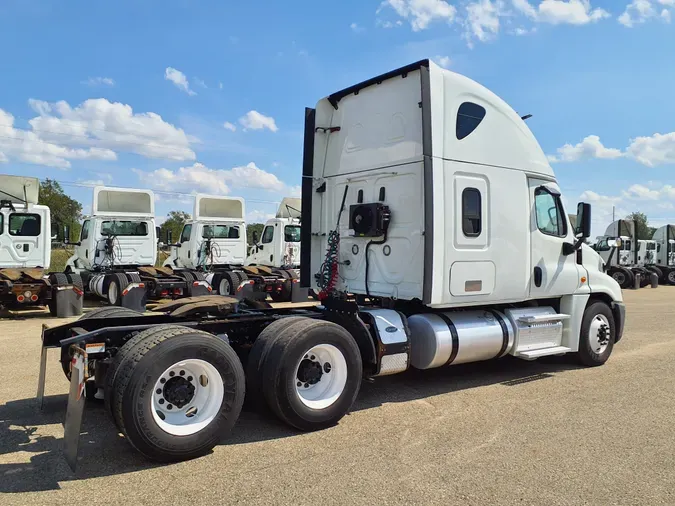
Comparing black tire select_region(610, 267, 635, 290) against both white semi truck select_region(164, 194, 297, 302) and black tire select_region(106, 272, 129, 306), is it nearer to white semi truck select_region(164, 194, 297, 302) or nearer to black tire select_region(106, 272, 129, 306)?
white semi truck select_region(164, 194, 297, 302)

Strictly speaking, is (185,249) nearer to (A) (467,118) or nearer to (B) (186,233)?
(B) (186,233)

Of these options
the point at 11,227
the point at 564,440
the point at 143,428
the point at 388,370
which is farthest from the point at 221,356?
the point at 11,227

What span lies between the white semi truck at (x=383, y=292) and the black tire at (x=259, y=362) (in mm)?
19

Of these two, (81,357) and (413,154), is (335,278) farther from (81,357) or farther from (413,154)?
(81,357)

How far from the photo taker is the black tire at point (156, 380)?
13.1 feet

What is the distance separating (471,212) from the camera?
6.36 meters

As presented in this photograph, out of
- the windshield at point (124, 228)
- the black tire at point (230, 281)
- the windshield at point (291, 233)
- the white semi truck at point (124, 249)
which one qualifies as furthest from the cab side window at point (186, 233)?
the windshield at point (291, 233)

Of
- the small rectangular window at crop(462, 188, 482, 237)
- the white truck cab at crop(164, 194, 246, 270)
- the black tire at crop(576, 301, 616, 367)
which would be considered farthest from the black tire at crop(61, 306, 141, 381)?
the white truck cab at crop(164, 194, 246, 270)

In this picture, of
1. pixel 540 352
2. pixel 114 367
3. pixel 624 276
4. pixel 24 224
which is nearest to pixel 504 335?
pixel 540 352

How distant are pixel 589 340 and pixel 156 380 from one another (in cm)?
600

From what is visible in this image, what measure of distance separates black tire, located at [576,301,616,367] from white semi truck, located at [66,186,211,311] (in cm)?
993

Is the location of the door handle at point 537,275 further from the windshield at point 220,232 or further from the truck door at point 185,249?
the truck door at point 185,249

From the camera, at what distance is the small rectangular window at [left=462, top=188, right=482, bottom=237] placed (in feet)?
20.7

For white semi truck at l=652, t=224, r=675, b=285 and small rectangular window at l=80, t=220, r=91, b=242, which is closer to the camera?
small rectangular window at l=80, t=220, r=91, b=242
